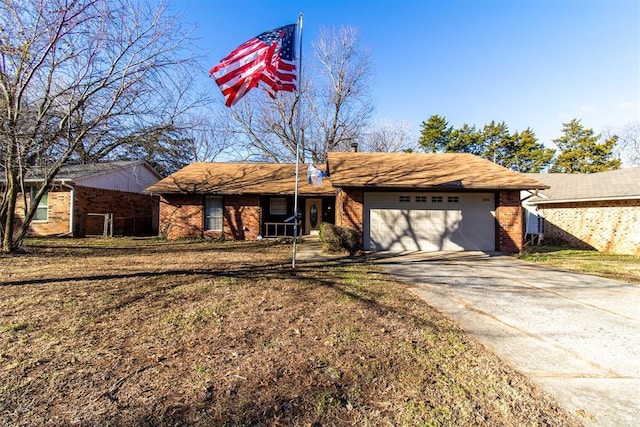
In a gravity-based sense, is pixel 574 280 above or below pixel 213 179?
below

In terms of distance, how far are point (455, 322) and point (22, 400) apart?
179 inches

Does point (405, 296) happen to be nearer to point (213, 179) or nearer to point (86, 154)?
point (86, 154)

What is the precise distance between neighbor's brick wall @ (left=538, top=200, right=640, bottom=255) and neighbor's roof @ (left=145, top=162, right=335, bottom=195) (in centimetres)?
1161

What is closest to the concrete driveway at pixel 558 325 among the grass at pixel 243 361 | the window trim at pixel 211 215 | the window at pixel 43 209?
the grass at pixel 243 361

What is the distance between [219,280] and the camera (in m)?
6.61

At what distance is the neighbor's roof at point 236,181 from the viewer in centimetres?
1528

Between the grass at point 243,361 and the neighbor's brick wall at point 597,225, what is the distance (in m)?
12.6

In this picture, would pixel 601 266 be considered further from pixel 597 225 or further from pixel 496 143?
pixel 496 143

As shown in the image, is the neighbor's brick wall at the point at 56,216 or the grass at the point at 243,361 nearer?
the grass at the point at 243,361

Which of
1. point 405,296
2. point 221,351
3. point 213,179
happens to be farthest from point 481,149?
point 221,351

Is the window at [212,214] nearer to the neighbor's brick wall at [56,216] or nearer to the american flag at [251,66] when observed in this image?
the neighbor's brick wall at [56,216]

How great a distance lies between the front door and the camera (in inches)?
665

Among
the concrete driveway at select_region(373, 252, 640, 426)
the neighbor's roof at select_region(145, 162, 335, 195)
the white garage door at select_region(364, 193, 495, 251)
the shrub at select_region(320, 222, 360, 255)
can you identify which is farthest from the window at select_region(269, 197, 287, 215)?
the concrete driveway at select_region(373, 252, 640, 426)

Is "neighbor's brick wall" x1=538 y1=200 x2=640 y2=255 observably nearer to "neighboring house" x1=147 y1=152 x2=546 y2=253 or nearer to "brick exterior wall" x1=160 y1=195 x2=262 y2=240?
"neighboring house" x1=147 y1=152 x2=546 y2=253
